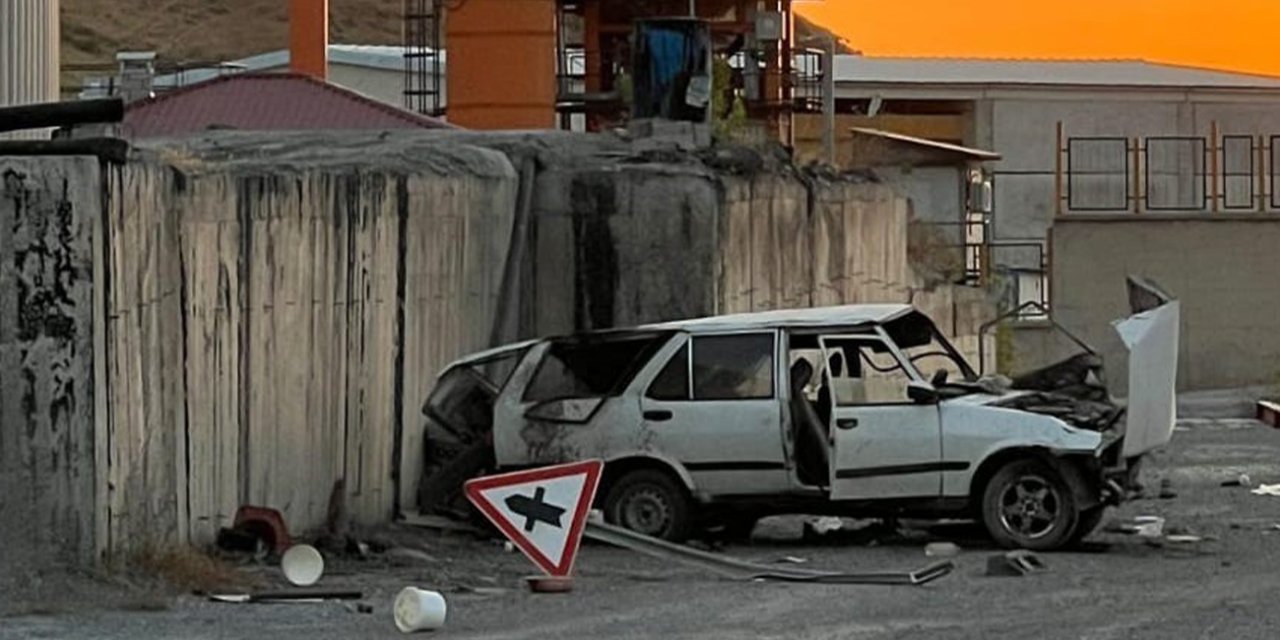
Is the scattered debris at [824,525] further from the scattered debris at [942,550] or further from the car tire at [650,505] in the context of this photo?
the car tire at [650,505]

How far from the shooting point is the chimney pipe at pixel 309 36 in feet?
139

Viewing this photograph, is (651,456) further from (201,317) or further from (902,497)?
(201,317)

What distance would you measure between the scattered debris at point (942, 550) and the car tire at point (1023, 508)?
29cm

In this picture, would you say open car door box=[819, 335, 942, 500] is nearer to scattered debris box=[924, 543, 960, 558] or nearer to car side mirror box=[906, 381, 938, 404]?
car side mirror box=[906, 381, 938, 404]

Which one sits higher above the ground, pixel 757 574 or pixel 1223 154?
pixel 1223 154

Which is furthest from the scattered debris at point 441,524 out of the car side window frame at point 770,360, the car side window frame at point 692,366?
the car side window frame at point 770,360

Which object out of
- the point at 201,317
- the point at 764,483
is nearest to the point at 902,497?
the point at 764,483

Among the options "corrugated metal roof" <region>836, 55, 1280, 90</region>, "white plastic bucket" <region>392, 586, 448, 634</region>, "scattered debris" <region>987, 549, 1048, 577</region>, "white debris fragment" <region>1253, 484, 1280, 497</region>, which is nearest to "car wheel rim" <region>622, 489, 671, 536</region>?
"scattered debris" <region>987, 549, 1048, 577</region>

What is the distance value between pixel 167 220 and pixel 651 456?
3985mm

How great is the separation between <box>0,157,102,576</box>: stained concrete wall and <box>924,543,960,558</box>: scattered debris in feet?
18.9

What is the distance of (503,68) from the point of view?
4078 centimetres

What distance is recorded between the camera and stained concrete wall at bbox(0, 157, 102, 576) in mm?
15539

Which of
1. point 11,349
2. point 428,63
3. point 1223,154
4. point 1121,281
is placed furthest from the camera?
point 1223,154

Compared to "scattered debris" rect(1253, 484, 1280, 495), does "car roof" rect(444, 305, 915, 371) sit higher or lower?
higher
